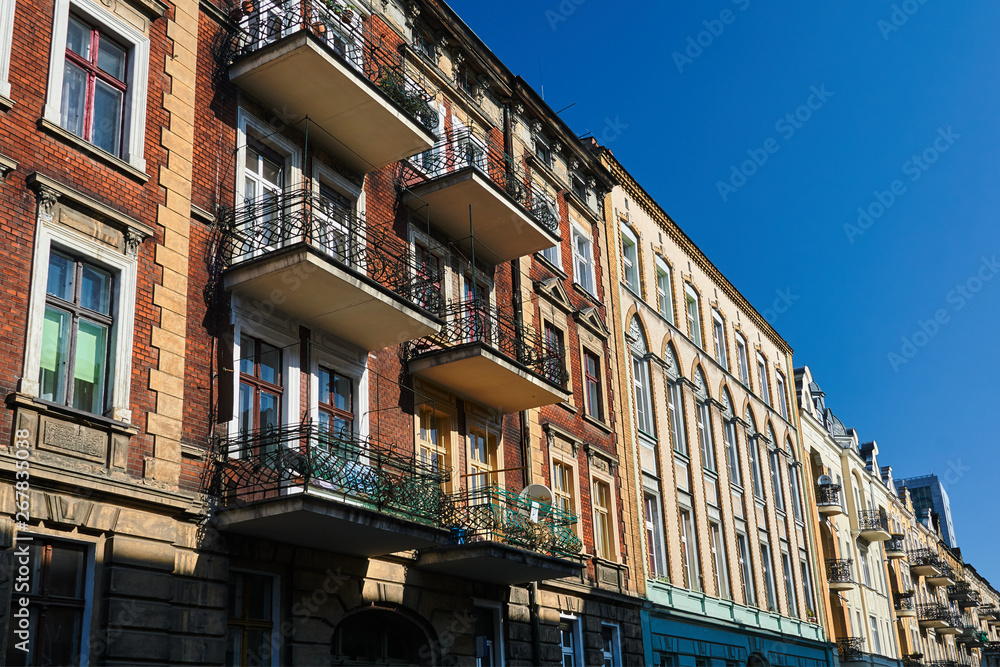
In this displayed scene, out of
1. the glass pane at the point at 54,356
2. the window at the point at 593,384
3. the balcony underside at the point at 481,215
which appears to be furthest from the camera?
the window at the point at 593,384

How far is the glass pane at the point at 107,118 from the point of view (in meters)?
12.6

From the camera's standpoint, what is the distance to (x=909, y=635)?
51938 millimetres

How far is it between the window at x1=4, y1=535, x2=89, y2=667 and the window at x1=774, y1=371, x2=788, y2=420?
3322cm

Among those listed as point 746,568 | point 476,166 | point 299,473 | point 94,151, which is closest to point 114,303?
point 94,151

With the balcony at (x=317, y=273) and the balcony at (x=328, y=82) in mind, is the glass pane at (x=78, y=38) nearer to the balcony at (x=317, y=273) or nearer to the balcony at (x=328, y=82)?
the balcony at (x=328, y=82)

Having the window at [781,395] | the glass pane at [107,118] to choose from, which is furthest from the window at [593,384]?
the window at [781,395]

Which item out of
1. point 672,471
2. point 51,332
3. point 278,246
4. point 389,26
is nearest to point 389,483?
point 278,246

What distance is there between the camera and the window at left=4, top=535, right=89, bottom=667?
401 inches

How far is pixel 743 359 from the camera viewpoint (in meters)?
37.8

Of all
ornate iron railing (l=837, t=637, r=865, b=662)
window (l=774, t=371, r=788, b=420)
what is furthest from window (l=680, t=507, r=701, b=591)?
ornate iron railing (l=837, t=637, r=865, b=662)

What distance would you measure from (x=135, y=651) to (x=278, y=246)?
5.96 m

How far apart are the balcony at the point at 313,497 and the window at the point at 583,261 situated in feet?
38.9

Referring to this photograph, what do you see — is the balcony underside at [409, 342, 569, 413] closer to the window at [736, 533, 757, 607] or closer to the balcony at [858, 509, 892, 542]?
the window at [736, 533, 757, 607]

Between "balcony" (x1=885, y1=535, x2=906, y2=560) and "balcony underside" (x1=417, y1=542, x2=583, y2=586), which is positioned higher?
"balcony" (x1=885, y1=535, x2=906, y2=560)
